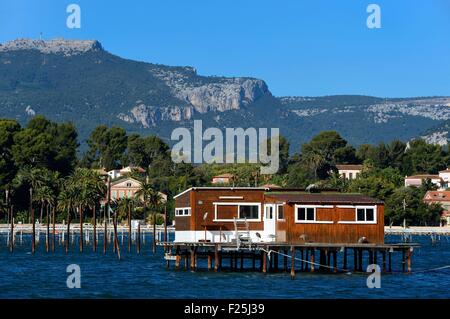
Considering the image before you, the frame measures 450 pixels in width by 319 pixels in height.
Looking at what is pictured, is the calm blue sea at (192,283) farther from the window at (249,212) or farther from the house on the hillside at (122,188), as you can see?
the house on the hillside at (122,188)

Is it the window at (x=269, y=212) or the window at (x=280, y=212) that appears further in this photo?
the window at (x=269, y=212)

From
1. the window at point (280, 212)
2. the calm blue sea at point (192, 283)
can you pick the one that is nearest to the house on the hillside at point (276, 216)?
the window at point (280, 212)

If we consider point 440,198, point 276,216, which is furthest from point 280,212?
point 440,198

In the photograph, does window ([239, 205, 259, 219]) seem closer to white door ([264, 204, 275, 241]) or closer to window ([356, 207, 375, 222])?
white door ([264, 204, 275, 241])

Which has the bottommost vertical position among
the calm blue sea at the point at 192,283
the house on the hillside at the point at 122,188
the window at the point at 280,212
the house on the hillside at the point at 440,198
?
the calm blue sea at the point at 192,283

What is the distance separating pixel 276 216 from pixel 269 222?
1.20 metres

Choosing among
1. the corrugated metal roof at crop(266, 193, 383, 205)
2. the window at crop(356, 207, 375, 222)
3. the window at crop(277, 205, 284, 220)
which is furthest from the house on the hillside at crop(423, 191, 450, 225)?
the window at crop(356, 207, 375, 222)

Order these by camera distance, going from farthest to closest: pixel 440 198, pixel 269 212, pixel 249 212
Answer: pixel 440 198 < pixel 249 212 < pixel 269 212

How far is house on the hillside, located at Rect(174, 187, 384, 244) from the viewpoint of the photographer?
69938 millimetres

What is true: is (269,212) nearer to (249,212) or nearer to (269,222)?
(269,222)

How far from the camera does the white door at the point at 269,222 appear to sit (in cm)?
7262

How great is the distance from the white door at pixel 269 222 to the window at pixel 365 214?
5.35 meters

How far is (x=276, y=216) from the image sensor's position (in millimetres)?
72188
